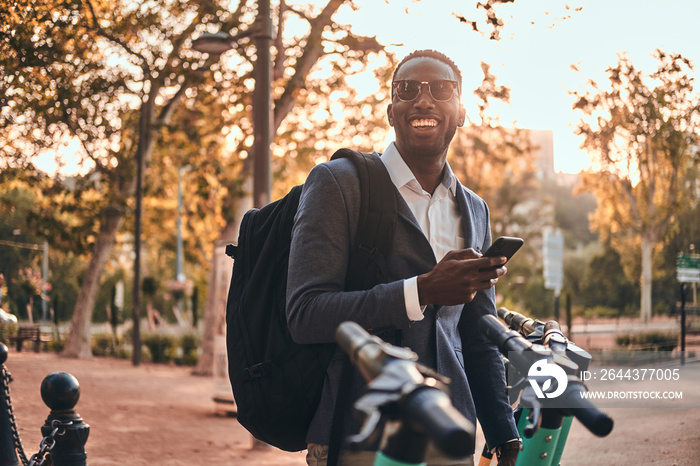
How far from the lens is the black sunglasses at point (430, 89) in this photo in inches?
91.7

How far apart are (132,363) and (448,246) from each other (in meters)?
18.3

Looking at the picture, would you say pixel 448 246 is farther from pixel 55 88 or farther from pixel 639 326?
pixel 639 326

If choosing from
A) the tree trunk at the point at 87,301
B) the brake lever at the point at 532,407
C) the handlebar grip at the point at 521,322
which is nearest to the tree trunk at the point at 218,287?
the tree trunk at the point at 87,301

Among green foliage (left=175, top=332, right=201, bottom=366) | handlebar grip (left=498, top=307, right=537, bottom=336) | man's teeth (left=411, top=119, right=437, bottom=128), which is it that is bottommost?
green foliage (left=175, top=332, right=201, bottom=366)

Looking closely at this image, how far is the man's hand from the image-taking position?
1856 millimetres

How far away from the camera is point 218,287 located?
12.7 metres

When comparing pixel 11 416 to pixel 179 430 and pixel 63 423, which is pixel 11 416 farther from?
pixel 179 430

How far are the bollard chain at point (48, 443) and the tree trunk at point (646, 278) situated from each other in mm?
7896

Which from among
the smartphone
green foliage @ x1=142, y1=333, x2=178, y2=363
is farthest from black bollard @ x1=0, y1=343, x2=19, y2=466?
green foliage @ x1=142, y1=333, x2=178, y2=363

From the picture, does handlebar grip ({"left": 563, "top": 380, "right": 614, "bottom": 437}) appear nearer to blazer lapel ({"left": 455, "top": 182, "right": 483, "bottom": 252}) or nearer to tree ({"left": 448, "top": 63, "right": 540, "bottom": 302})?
blazer lapel ({"left": 455, "top": 182, "right": 483, "bottom": 252})

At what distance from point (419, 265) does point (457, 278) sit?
289 mm

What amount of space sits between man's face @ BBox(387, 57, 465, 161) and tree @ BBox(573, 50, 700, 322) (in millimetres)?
7383

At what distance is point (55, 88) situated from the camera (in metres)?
6.93

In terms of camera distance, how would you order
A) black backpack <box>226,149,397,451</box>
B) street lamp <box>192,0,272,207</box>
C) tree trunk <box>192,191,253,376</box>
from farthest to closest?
tree trunk <box>192,191,253,376</box> → street lamp <box>192,0,272,207</box> → black backpack <box>226,149,397,451</box>
